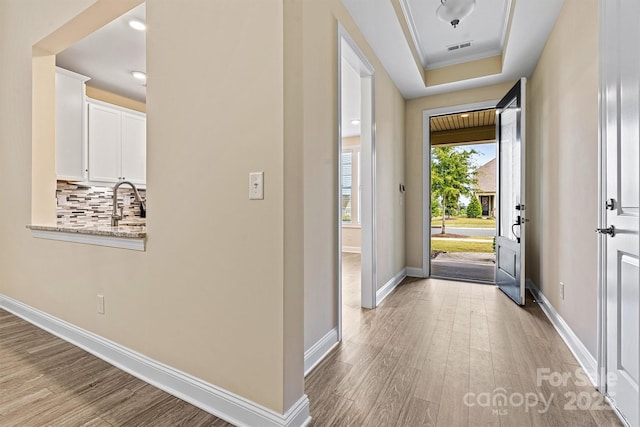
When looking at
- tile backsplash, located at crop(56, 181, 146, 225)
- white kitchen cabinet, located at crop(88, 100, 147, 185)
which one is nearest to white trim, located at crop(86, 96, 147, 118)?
white kitchen cabinet, located at crop(88, 100, 147, 185)

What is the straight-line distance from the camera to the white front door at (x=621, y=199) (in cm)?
135

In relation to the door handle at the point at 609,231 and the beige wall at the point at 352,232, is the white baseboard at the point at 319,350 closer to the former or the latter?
the door handle at the point at 609,231

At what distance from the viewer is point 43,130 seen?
2.66 meters

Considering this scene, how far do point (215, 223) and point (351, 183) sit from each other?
19.5 feet

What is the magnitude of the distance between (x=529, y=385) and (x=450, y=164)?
340 inches

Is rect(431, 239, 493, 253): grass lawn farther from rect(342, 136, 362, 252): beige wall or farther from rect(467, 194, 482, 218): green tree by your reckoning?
rect(342, 136, 362, 252): beige wall

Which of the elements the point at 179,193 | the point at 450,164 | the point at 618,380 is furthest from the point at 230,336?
the point at 450,164

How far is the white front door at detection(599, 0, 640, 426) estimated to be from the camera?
1.35 meters

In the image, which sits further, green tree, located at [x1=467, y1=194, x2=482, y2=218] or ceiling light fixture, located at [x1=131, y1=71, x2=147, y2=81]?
green tree, located at [x1=467, y1=194, x2=482, y2=218]

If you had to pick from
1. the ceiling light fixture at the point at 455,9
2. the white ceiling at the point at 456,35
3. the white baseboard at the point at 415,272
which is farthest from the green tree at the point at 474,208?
the ceiling light fixture at the point at 455,9

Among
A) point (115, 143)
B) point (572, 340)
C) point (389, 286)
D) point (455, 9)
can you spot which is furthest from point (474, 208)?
point (115, 143)

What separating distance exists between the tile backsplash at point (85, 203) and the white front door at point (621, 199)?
16.7ft

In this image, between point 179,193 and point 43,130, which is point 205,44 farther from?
point 43,130

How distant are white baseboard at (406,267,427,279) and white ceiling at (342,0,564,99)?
250 centimetres
